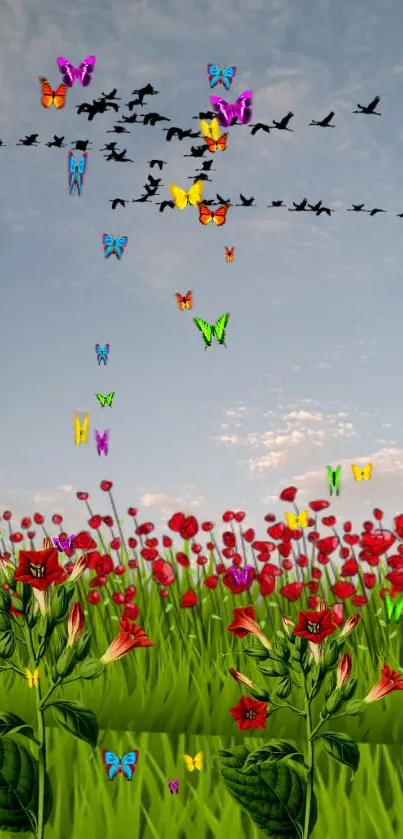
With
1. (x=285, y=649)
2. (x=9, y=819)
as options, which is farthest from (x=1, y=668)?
(x=285, y=649)

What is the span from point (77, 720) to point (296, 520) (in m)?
5.07

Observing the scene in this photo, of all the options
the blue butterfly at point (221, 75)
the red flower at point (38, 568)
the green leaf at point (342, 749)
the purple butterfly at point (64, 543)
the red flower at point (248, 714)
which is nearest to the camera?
the red flower at point (38, 568)

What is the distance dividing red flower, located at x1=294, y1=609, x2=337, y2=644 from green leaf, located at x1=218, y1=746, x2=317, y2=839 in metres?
0.42

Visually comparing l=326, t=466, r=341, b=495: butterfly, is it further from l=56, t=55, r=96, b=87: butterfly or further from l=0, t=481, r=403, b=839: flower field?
l=56, t=55, r=96, b=87: butterfly

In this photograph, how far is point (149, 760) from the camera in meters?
4.89

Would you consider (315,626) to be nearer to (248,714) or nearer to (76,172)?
(248,714)

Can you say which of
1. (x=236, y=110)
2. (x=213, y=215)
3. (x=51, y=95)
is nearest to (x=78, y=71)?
(x=51, y=95)

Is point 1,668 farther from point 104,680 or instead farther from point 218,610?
point 218,610

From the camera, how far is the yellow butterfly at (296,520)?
742cm

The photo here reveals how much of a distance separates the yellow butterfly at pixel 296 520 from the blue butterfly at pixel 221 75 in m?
3.56

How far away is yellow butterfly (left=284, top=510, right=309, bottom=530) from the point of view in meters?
7.42

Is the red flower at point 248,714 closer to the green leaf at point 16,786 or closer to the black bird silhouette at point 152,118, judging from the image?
the green leaf at point 16,786

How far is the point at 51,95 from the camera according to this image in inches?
307

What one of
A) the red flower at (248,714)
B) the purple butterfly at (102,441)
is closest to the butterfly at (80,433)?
the purple butterfly at (102,441)
